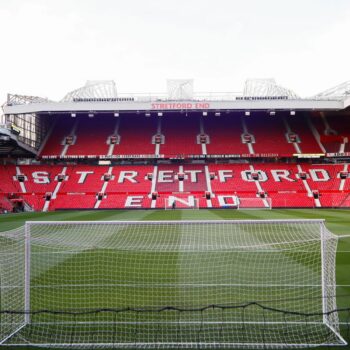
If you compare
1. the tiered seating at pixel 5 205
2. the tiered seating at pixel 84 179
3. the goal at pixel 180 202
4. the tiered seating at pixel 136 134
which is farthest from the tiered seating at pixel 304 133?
the tiered seating at pixel 5 205

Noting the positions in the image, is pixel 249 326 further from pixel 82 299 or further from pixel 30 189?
pixel 30 189

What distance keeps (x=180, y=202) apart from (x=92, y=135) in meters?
12.8

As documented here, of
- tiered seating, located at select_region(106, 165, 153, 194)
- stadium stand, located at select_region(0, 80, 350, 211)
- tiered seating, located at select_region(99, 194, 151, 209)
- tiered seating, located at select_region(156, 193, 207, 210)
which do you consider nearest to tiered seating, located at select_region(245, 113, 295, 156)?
stadium stand, located at select_region(0, 80, 350, 211)

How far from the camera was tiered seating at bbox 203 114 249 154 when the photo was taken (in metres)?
34.6

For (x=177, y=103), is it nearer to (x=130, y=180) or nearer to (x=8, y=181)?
(x=130, y=180)

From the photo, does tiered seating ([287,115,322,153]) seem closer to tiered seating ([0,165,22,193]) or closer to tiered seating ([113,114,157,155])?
tiered seating ([113,114,157,155])

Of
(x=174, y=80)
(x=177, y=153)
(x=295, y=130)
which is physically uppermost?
(x=174, y=80)

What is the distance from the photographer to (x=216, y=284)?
6.80m

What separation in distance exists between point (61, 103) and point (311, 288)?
28316 millimetres

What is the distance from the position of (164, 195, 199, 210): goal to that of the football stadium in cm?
12

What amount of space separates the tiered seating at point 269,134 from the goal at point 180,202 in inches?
342

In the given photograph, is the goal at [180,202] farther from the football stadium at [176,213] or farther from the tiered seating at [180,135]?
the tiered seating at [180,135]

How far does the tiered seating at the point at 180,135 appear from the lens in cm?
3453

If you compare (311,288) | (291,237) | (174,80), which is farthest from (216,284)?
(174,80)
